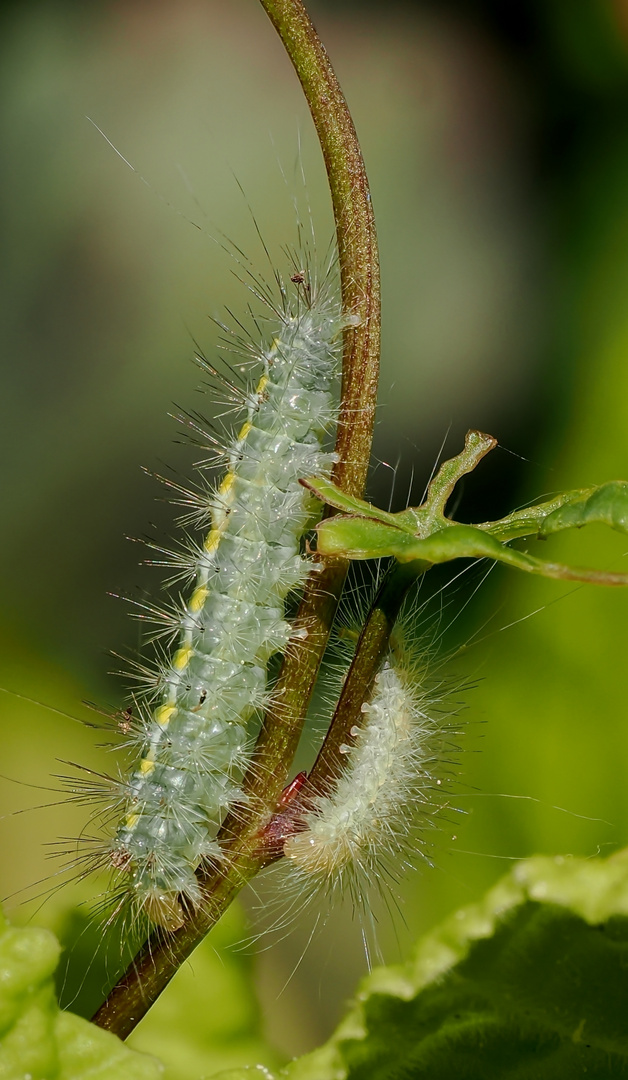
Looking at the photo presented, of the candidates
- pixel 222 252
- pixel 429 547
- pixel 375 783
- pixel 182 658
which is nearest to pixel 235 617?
pixel 182 658

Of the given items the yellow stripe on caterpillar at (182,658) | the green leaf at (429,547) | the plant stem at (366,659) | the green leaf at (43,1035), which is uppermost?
the green leaf at (429,547)

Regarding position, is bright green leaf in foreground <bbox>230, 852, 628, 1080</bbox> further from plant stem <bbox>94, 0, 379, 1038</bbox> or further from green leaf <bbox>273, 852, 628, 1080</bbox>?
plant stem <bbox>94, 0, 379, 1038</bbox>

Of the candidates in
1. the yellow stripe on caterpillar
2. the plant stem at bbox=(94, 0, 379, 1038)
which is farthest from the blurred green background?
the plant stem at bbox=(94, 0, 379, 1038)

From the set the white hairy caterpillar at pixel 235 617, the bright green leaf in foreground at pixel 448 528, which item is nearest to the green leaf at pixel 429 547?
the bright green leaf in foreground at pixel 448 528

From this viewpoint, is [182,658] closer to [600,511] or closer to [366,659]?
[366,659]

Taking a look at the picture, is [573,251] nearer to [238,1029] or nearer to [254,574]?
[254,574]

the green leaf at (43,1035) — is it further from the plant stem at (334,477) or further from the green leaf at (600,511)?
the green leaf at (600,511)
